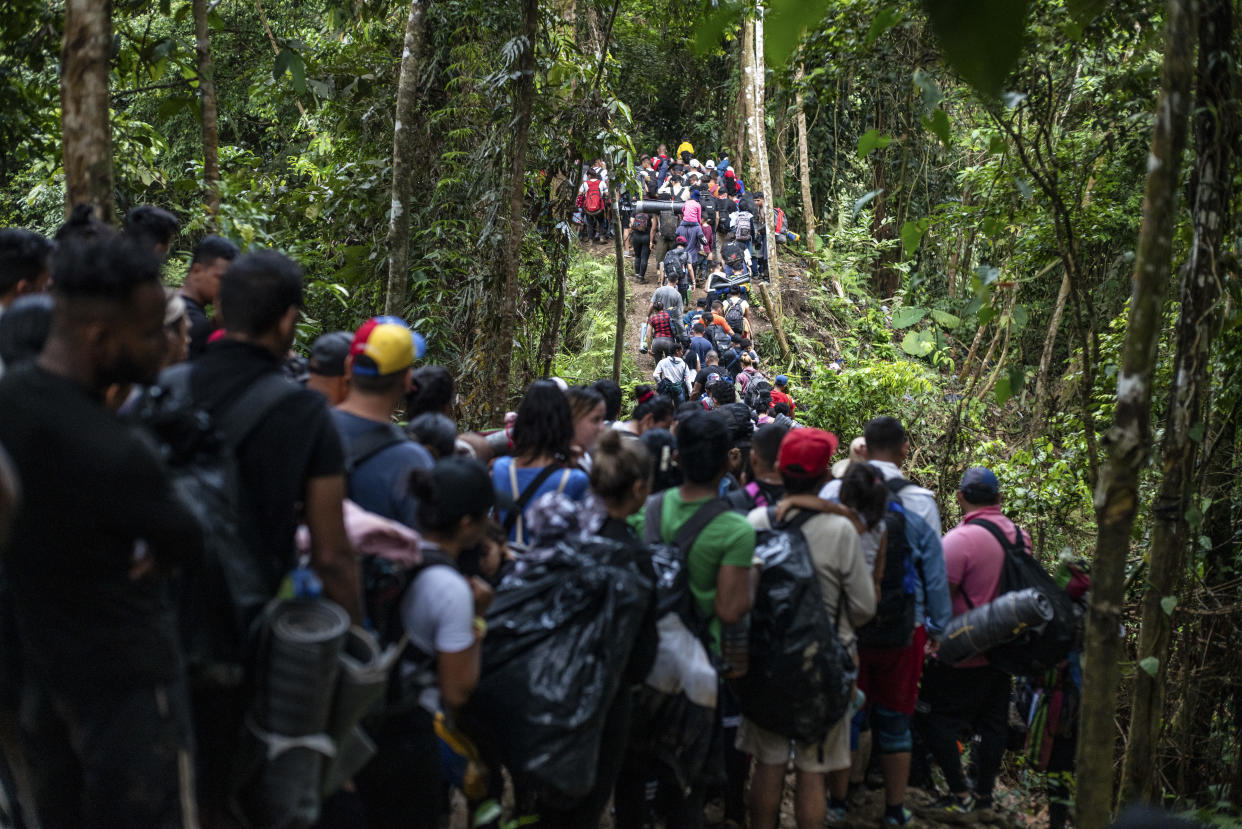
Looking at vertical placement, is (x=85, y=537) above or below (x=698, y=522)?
above

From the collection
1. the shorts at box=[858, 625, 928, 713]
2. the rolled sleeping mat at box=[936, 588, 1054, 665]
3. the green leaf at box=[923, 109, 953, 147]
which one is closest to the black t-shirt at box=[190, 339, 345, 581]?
the green leaf at box=[923, 109, 953, 147]

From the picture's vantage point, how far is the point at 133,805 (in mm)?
2260

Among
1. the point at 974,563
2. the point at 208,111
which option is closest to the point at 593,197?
the point at 208,111

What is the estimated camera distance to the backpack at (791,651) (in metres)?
4.03

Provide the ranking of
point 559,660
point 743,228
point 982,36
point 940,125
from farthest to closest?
1. point 743,228
2. point 559,660
3. point 940,125
4. point 982,36

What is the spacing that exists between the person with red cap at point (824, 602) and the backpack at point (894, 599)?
16.7 inches

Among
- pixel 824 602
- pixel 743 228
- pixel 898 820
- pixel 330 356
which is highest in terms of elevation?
pixel 743 228

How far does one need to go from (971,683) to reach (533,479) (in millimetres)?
→ 2619

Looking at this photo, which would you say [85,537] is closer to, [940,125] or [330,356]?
[330,356]

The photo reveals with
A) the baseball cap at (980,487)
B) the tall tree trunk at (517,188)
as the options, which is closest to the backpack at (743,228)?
the tall tree trunk at (517,188)

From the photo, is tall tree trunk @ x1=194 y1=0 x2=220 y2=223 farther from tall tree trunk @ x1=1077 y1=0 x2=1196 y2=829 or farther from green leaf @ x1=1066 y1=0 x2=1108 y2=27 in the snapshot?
green leaf @ x1=1066 y1=0 x2=1108 y2=27

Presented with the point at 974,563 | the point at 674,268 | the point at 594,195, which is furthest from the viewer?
the point at 594,195

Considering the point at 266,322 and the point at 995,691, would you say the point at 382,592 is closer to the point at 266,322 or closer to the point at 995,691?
the point at 266,322

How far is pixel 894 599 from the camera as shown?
189 inches
